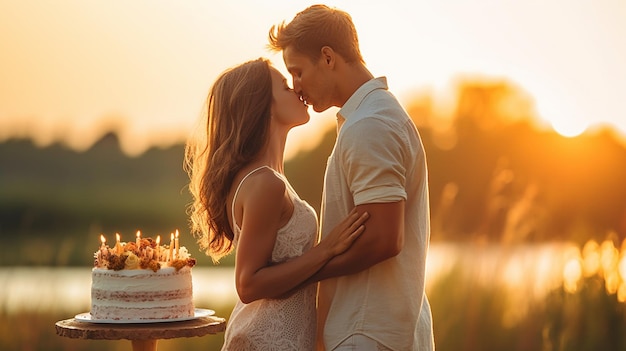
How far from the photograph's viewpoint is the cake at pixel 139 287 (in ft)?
14.2

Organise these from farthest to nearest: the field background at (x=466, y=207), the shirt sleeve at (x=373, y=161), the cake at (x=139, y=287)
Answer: the field background at (x=466, y=207), the cake at (x=139, y=287), the shirt sleeve at (x=373, y=161)

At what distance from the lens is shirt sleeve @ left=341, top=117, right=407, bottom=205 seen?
3.18 meters

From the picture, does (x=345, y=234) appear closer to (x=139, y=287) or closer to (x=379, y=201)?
(x=379, y=201)

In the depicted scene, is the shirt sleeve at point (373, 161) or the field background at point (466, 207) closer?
the shirt sleeve at point (373, 161)

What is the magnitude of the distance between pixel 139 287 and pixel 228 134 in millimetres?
911

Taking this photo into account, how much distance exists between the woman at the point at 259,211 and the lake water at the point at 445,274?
3431 millimetres

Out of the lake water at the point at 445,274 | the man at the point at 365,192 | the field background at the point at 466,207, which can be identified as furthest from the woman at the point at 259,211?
the lake water at the point at 445,274

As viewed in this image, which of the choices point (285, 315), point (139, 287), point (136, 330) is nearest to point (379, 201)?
point (285, 315)

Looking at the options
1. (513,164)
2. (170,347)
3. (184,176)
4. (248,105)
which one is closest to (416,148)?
(248,105)

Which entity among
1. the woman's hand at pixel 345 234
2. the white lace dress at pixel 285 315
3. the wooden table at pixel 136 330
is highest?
the woman's hand at pixel 345 234

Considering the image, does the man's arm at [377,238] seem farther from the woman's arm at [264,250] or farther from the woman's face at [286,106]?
the woman's face at [286,106]

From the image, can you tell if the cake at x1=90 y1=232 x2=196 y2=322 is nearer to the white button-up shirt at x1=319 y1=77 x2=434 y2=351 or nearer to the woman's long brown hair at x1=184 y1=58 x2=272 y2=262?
the woman's long brown hair at x1=184 y1=58 x2=272 y2=262

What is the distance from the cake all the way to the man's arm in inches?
50.1

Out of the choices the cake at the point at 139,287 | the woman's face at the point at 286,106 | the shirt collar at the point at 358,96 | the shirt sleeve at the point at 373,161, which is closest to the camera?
the shirt sleeve at the point at 373,161
